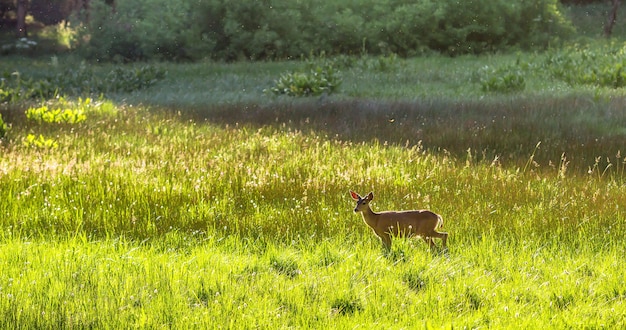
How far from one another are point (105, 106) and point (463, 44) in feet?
55.4

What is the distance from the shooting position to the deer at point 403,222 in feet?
14.9

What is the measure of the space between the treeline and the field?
16.7 meters

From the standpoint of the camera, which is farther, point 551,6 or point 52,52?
point 52,52

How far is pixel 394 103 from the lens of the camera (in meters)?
14.9

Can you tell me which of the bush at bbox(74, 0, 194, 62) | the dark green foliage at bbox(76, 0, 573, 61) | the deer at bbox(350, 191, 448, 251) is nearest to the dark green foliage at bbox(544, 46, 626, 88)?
the dark green foliage at bbox(76, 0, 573, 61)

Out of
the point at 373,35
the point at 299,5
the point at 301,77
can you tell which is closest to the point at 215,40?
the point at 299,5

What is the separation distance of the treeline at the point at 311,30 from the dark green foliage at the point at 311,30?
4 cm

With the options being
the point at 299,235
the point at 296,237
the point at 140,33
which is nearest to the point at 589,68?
the point at 296,237

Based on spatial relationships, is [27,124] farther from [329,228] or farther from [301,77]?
[329,228]

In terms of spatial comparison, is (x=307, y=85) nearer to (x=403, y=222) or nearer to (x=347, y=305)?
(x=403, y=222)

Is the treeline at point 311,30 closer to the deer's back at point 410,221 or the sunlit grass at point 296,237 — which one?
the sunlit grass at point 296,237

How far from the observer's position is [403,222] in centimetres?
464

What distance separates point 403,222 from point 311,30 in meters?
25.4

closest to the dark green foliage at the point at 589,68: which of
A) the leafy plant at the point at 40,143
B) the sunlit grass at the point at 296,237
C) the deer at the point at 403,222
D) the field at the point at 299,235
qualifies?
the field at the point at 299,235
